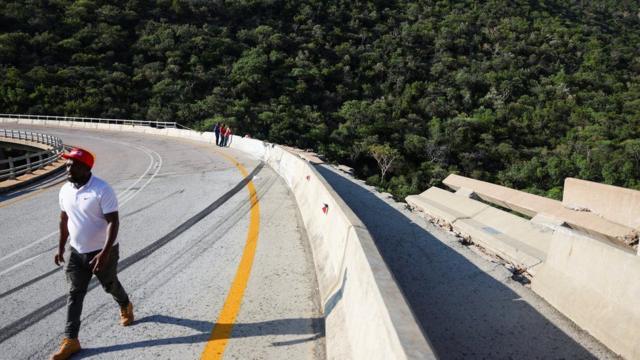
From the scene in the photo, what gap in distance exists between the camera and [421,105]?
81938mm

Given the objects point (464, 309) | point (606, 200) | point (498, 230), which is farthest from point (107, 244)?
point (606, 200)

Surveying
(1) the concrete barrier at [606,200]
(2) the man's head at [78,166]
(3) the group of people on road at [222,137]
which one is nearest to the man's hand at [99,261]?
(2) the man's head at [78,166]

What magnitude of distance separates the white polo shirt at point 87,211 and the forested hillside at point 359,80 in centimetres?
4658

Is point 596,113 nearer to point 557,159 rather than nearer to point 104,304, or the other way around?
point 557,159

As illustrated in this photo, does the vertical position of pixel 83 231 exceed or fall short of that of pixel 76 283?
it exceeds it

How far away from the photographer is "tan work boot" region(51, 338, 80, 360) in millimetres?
3816

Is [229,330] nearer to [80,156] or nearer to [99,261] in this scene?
[99,261]

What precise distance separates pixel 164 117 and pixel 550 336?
62301mm

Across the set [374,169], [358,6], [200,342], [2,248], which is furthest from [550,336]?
[358,6]

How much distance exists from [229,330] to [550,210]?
8518 mm

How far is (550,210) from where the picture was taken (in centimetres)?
1002

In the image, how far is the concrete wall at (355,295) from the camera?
2.62 m

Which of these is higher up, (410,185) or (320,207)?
(320,207)

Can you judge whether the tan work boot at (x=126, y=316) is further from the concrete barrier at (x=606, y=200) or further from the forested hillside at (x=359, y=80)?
the forested hillside at (x=359, y=80)
